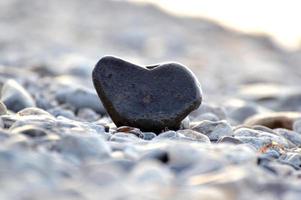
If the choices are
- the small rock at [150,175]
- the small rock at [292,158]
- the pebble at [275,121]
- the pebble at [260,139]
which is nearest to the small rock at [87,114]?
the pebble at [275,121]

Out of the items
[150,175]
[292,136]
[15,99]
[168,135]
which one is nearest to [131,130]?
[168,135]

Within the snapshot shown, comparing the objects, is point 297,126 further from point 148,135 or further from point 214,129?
point 148,135

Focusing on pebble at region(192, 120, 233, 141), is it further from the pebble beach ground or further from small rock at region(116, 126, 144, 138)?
small rock at region(116, 126, 144, 138)

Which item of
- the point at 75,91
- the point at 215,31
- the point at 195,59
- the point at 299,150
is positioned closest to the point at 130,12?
the point at 215,31

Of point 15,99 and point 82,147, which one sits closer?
point 82,147

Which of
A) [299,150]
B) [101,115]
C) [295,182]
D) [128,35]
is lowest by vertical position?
[128,35]

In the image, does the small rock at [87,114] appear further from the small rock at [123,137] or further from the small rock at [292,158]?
the small rock at [292,158]

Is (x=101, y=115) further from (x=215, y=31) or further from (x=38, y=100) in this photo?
(x=215, y=31)
